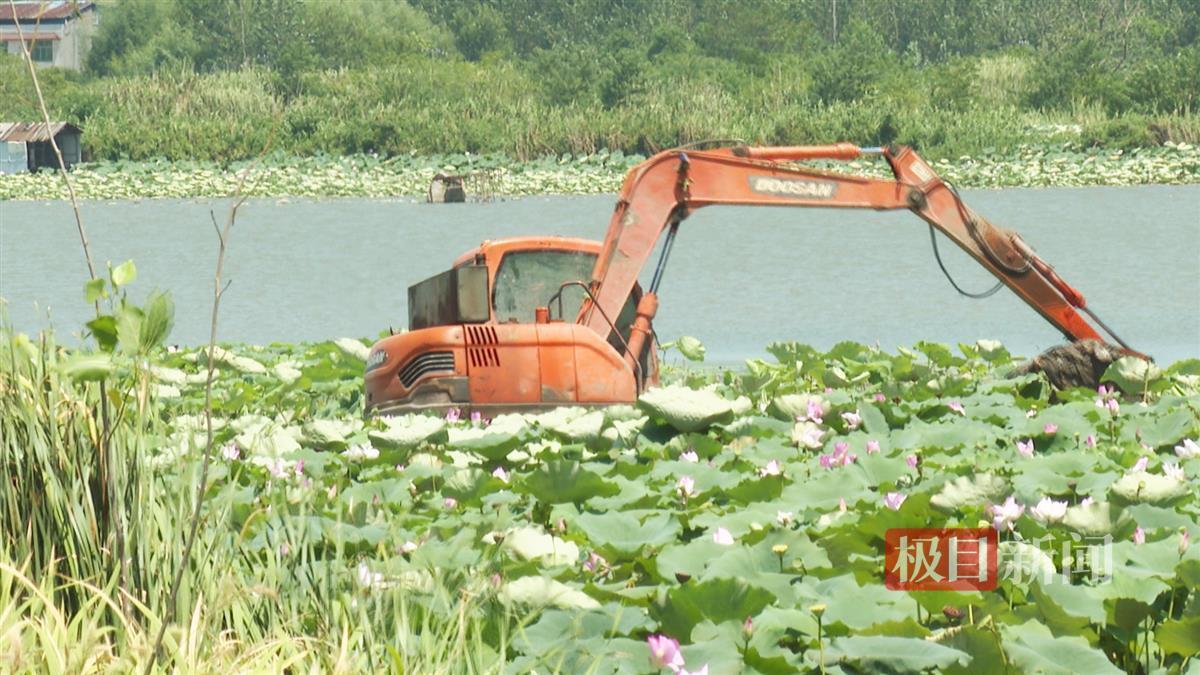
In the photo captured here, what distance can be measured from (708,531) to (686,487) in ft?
1.62

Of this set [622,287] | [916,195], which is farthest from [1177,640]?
[916,195]

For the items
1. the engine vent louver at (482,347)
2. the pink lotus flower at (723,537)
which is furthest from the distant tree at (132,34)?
the pink lotus flower at (723,537)

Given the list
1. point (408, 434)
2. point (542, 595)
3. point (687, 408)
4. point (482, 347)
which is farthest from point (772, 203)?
point (542, 595)

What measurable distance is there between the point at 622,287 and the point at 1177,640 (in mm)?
6022

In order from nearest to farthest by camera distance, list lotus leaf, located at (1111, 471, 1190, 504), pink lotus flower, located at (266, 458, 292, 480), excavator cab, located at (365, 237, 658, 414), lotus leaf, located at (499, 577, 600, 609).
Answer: lotus leaf, located at (499, 577, 600, 609) < lotus leaf, located at (1111, 471, 1190, 504) < pink lotus flower, located at (266, 458, 292, 480) < excavator cab, located at (365, 237, 658, 414)

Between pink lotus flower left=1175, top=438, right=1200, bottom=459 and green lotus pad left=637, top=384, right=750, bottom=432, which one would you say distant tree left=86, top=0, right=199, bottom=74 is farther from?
pink lotus flower left=1175, top=438, right=1200, bottom=459

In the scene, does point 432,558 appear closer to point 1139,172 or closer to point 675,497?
point 675,497

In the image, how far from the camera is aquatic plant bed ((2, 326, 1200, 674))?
409 centimetres

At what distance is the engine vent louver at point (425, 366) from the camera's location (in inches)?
362

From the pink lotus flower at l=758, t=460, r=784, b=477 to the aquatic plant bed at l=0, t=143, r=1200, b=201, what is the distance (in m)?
28.3

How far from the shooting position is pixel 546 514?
18.9 ft

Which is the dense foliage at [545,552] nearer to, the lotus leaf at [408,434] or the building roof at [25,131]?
the lotus leaf at [408,434]

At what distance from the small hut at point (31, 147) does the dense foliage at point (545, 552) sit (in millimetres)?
39120

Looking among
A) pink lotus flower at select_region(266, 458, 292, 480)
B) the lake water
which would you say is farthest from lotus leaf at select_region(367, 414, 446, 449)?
the lake water
